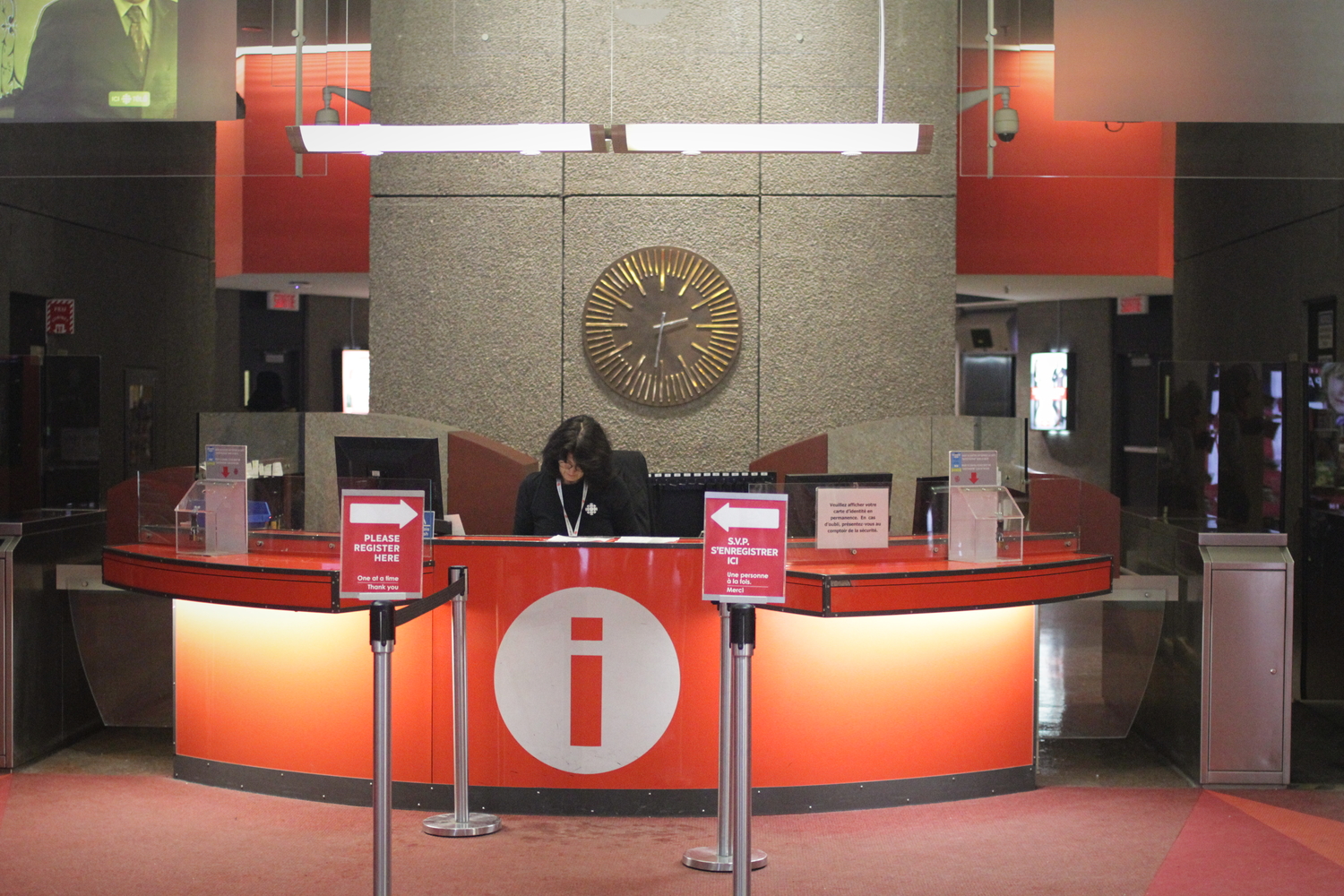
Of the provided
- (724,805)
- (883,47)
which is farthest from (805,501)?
(883,47)

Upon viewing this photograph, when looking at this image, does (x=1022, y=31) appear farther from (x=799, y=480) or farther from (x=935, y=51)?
(x=799, y=480)

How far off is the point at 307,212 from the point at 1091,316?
25.2 feet

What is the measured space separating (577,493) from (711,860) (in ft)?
5.50

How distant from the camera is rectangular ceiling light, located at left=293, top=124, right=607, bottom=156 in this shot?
462cm

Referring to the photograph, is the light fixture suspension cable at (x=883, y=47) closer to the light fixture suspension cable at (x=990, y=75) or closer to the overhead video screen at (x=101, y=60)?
the light fixture suspension cable at (x=990, y=75)

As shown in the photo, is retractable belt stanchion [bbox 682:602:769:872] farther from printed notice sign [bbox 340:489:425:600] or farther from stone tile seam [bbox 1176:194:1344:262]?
stone tile seam [bbox 1176:194:1344:262]

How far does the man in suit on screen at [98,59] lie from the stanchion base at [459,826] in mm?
3039

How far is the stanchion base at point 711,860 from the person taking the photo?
3781mm

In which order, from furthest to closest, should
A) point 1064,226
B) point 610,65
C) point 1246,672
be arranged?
point 1064,226, point 610,65, point 1246,672

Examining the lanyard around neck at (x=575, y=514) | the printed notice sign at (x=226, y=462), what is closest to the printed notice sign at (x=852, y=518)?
the lanyard around neck at (x=575, y=514)

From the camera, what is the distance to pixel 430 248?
6773 millimetres

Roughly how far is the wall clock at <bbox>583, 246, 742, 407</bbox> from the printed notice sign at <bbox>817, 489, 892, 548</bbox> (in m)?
2.59

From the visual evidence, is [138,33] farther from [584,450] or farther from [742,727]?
[742,727]

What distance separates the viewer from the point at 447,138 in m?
4.70
